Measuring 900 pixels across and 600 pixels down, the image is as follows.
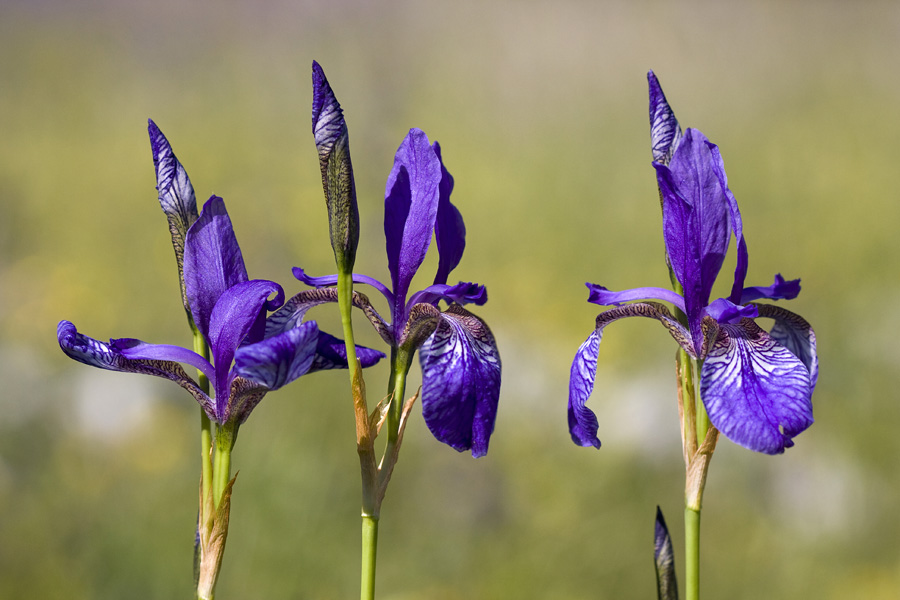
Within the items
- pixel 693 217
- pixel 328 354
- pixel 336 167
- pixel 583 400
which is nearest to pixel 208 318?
pixel 328 354

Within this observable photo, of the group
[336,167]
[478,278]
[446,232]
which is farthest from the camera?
[478,278]

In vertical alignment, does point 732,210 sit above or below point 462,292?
above

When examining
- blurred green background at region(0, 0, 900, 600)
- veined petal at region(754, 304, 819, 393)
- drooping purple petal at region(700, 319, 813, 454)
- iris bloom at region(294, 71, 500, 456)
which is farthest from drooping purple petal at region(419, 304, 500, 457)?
blurred green background at region(0, 0, 900, 600)

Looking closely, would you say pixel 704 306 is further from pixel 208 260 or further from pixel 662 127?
pixel 208 260

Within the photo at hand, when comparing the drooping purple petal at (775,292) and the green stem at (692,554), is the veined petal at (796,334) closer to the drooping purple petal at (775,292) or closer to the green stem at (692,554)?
the drooping purple petal at (775,292)

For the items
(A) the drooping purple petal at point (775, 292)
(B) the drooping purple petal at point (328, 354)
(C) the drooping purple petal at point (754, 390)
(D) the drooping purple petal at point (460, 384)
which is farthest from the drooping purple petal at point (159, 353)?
(A) the drooping purple petal at point (775, 292)

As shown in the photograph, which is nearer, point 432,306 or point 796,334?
point 432,306
